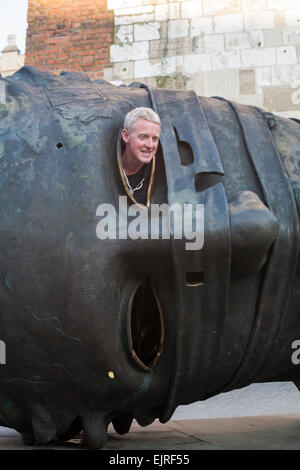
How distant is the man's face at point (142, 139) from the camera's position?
9.16 feet

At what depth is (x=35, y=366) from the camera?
275cm

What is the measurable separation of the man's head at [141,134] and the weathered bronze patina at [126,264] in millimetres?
81

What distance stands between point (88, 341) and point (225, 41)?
251 inches

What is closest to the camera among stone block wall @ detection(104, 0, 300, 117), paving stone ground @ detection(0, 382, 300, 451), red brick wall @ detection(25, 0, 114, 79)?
paving stone ground @ detection(0, 382, 300, 451)

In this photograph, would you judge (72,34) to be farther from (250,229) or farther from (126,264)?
(250,229)

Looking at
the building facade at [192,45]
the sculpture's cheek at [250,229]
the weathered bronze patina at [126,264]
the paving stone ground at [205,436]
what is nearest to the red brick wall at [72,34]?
the building facade at [192,45]

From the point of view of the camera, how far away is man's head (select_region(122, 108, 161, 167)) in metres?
2.79

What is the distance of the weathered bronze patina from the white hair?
0.10m

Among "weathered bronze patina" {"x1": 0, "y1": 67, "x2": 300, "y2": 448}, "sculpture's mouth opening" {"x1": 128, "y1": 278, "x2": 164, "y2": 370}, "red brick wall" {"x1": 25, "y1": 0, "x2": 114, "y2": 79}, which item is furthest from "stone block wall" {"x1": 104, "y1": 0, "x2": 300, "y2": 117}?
"sculpture's mouth opening" {"x1": 128, "y1": 278, "x2": 164, "y2": 370}

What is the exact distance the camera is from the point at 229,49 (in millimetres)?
7992

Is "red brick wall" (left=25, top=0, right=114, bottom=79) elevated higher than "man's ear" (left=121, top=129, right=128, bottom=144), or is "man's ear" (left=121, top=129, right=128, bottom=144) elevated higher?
"red brick wall" (left=25, top=0, right=114, bottom=79)

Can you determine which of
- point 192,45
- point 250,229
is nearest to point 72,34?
point 192,45

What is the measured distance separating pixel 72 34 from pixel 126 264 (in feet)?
22.0

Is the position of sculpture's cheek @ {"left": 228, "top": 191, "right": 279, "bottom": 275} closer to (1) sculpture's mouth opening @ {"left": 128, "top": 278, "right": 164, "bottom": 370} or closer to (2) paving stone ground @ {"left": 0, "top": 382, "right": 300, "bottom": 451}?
(1) sculpture's mouth opening @ {"left": 128, "top": 278, "right": 164, "bottom": 370}
